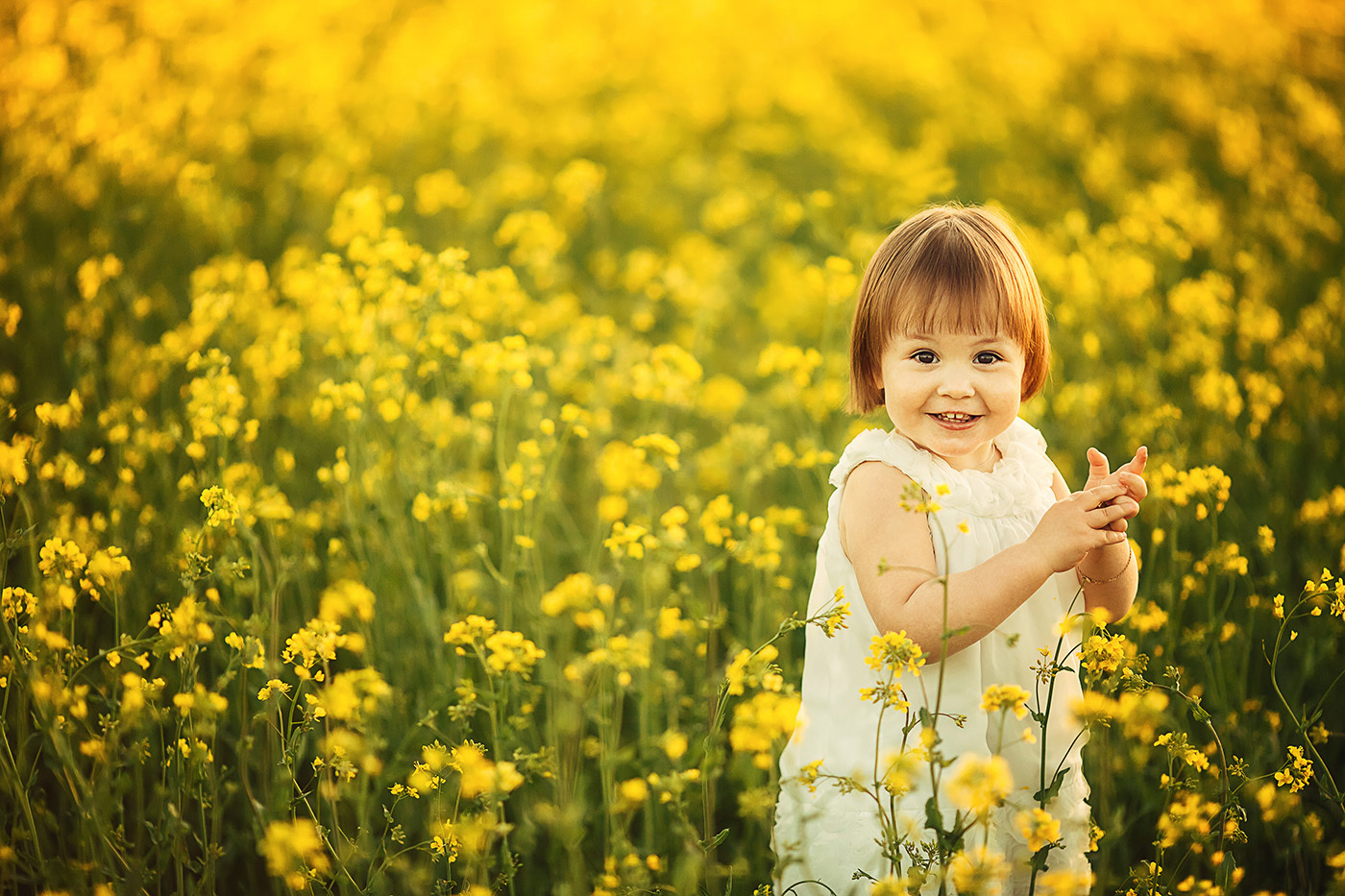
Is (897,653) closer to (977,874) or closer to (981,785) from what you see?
(981,785)

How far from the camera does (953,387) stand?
75.7 inches

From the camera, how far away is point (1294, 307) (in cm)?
510

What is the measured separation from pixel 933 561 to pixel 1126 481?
36 cm

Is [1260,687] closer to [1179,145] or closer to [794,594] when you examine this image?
[794,594]

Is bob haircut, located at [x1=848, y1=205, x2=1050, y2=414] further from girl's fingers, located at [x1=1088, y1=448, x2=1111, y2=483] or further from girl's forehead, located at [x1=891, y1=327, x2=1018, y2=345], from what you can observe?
girl's fingers, located at [x1=1088, y1=448, x2=1111, y2=483]

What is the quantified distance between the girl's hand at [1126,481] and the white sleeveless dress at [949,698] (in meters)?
0.19

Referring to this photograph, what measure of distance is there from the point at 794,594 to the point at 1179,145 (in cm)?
567

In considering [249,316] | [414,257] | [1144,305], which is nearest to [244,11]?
[249,316]

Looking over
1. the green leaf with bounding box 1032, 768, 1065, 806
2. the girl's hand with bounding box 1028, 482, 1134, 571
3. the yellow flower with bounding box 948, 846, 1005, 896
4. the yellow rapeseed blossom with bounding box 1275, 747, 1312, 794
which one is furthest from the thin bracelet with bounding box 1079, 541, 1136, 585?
the yellow flower with bounding box 948, 846, 1005, 896

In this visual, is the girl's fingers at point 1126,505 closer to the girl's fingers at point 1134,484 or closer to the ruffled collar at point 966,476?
the girl's fingers at point 1134,484

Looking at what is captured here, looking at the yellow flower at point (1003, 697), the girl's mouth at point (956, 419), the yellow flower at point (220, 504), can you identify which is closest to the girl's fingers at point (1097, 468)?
the girl's mouth at point (956, 419)

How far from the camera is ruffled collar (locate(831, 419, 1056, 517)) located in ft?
6.50

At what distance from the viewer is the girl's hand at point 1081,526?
1.74 meters

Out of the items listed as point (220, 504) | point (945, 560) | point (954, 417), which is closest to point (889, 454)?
point (954, 417)
